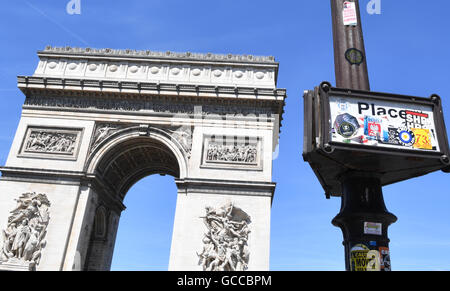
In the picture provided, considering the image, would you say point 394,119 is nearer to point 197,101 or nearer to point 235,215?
point 235,215

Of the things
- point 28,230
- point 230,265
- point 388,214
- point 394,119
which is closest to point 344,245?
point 388,214

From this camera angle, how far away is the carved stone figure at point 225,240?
16.1m

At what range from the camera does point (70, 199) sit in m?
17.8

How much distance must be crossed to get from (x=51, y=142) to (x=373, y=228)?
1801cm

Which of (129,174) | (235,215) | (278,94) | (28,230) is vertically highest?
(278,94)

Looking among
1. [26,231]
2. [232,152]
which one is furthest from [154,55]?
[26,231]

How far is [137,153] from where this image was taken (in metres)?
21.4

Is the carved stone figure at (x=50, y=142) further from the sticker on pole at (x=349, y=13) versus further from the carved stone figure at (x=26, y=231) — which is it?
the sticker on pole at (x=349, y=13)

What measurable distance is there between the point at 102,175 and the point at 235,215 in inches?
305

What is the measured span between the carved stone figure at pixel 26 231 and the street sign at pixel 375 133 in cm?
1519

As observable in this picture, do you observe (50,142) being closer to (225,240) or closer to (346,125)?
(225,240)

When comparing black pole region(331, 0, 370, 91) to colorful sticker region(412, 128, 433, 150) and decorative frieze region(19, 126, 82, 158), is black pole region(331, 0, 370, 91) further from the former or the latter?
decorative frieze region(19, 126, 82, 158)

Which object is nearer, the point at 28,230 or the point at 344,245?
the point at 344,245

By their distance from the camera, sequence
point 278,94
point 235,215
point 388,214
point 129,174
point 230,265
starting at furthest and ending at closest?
point 129,174 < point 278,94 < point 235,215 < point 230,265 < point 388,214
